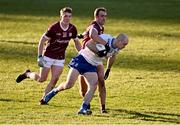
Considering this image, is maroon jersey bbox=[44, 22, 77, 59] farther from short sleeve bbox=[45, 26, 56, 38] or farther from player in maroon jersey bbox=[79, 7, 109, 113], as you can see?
player in maroon jersey bbox=[79, 7, 109, 113]

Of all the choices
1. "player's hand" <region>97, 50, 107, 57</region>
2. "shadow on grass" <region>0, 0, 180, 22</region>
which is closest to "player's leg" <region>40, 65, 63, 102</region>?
"player's hand" <region>97, 50, 107, 57</region>

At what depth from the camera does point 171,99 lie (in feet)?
48.2

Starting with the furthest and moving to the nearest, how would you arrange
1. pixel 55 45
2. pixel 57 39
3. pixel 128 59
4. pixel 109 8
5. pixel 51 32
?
1. pixel 109 8
2. pixel 128 59
3. pixel 55 45
4. pixel 57 39
5. pixel 51 32

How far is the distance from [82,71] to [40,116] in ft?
4.28

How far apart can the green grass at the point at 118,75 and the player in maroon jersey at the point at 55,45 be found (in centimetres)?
70

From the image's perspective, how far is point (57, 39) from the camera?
13.6 meters

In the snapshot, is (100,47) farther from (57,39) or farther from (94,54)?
(57,39)

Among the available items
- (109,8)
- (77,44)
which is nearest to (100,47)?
(77,44)

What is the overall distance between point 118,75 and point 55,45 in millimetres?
5047

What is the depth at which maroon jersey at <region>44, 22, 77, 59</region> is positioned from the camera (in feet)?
44.4

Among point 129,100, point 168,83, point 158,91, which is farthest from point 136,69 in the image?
point 129,100

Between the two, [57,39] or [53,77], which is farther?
[53,77]

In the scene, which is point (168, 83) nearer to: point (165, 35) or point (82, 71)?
point (82, 71)

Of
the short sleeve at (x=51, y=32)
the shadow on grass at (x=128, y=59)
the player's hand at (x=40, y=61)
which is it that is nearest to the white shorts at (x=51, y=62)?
the player's hand at (x=40, y=61)
